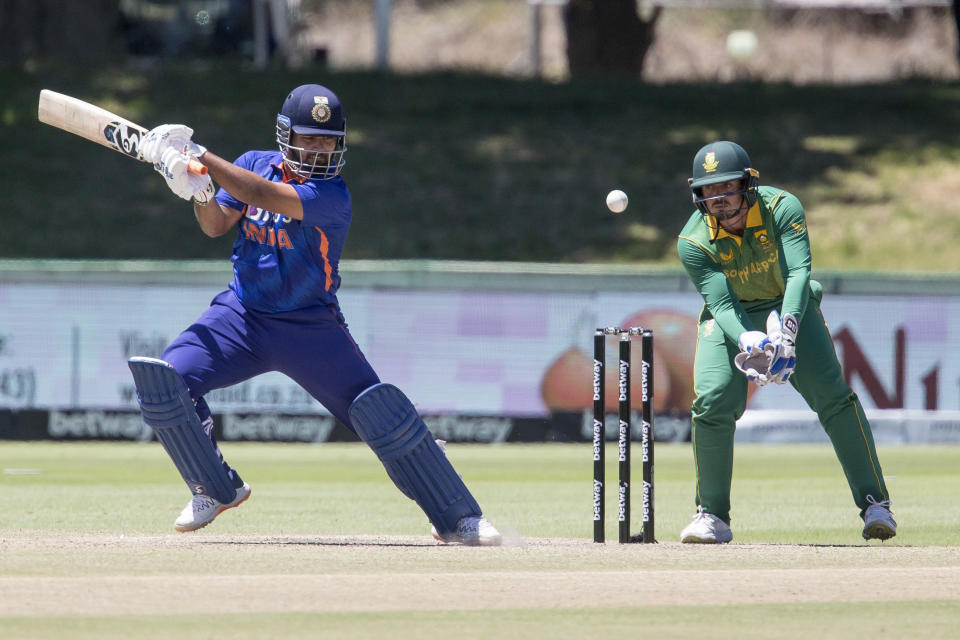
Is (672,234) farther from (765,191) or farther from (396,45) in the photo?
(396,45)

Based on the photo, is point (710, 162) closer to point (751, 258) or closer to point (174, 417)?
point (751, 258)

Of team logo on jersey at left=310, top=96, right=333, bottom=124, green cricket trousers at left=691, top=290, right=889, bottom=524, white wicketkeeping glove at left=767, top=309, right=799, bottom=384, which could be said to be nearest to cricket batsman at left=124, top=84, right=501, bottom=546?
team logo on jersey at left=310, top=96, right=333, bottom=124

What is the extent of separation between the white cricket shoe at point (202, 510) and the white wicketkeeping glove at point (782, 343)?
248 centimetres

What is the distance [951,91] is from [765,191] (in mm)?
19827

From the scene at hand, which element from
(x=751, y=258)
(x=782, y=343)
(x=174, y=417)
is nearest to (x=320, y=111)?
(x=174, y=417)

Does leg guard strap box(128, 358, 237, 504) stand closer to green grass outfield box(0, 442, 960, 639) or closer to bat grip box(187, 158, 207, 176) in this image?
green grass outfield box(0, 442, 960, 639)

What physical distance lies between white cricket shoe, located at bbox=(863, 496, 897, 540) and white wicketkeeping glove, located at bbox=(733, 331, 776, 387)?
94 cm

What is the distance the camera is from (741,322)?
7.02 m

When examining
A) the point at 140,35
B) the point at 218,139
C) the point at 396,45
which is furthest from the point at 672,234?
the point at 396,45

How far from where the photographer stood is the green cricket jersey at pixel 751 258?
6.99 m

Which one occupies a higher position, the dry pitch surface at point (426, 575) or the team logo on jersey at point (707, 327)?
the team logo on jersey at point (707, 327)

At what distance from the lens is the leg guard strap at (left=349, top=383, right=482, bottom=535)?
252 inches

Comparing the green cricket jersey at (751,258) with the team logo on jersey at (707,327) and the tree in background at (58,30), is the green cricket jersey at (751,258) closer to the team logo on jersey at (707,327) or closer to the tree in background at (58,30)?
the team logo on jersey at (707,327)

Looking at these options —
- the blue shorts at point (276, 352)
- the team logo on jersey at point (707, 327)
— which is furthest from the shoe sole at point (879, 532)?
the blue shorts at point (276, 352)
